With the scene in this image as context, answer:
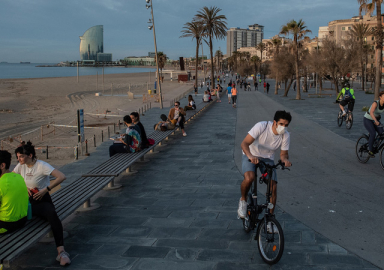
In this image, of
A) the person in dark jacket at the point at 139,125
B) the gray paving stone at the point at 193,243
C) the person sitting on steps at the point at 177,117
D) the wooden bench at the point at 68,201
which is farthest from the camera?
the person sitting on steps at the point at 177,117

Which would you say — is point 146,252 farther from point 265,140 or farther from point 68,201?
point 265,140

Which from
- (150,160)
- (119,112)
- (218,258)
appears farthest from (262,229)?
(119,112)

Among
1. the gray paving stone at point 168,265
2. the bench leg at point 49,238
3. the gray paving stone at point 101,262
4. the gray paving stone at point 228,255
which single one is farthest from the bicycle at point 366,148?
the bench leg at point 49,238

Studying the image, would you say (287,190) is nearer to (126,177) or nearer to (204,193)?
(204,193)

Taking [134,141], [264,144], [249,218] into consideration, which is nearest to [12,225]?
[249,218]

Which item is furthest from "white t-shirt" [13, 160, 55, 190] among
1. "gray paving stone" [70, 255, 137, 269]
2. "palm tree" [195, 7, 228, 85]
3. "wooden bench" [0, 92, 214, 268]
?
"palm tree" [195, 7, 228, 85]

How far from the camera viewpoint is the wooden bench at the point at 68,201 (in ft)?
12.6

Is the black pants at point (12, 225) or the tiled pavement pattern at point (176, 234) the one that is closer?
the black pants at point (12, 225)

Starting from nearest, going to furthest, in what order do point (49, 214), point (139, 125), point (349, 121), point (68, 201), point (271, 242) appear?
point (271, 242) → point (49, 214) → point (68, 201) → point (139, 125) → point (349, 121)

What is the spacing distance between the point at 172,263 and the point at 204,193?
2693mm

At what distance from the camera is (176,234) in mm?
5066

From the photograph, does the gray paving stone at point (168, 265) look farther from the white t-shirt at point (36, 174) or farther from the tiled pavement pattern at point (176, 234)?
the white t-shirt at point (36, 174)

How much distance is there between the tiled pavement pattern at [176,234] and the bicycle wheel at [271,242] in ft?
0.39

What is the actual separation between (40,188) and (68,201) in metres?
0.64
